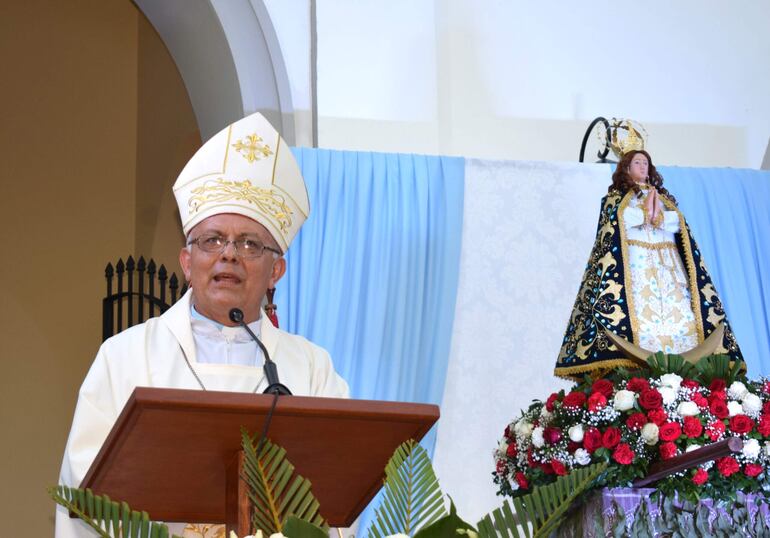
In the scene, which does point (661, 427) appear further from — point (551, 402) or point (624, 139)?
point (624, 139)

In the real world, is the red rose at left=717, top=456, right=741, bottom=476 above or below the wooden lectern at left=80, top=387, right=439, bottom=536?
above

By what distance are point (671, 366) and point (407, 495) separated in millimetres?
3344

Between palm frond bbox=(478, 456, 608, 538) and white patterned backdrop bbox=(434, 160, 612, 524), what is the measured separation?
495 centimetres

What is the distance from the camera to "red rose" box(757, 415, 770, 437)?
4539 mm

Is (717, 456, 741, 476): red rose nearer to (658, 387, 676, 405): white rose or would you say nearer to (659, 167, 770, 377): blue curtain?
Answer: (658, 387, 676, 405): white rose

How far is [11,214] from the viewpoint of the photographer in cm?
978

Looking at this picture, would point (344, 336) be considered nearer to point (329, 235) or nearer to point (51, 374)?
point (329, 235)

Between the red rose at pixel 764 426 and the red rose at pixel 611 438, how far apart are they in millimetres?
544

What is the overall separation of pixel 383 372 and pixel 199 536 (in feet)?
11.2

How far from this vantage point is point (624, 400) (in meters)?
4.59

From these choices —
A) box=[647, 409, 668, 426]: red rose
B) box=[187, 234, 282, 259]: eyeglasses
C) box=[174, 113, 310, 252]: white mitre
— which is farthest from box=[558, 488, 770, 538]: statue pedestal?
box=[187, 234, 282, 259]: eyeglasses

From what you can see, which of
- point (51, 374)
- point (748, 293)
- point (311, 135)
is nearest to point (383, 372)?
point (311, 135)

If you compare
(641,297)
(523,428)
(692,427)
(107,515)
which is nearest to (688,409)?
(692,427)

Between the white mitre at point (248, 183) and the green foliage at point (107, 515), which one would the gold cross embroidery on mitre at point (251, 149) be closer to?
the white mitre at point (248, 183)
